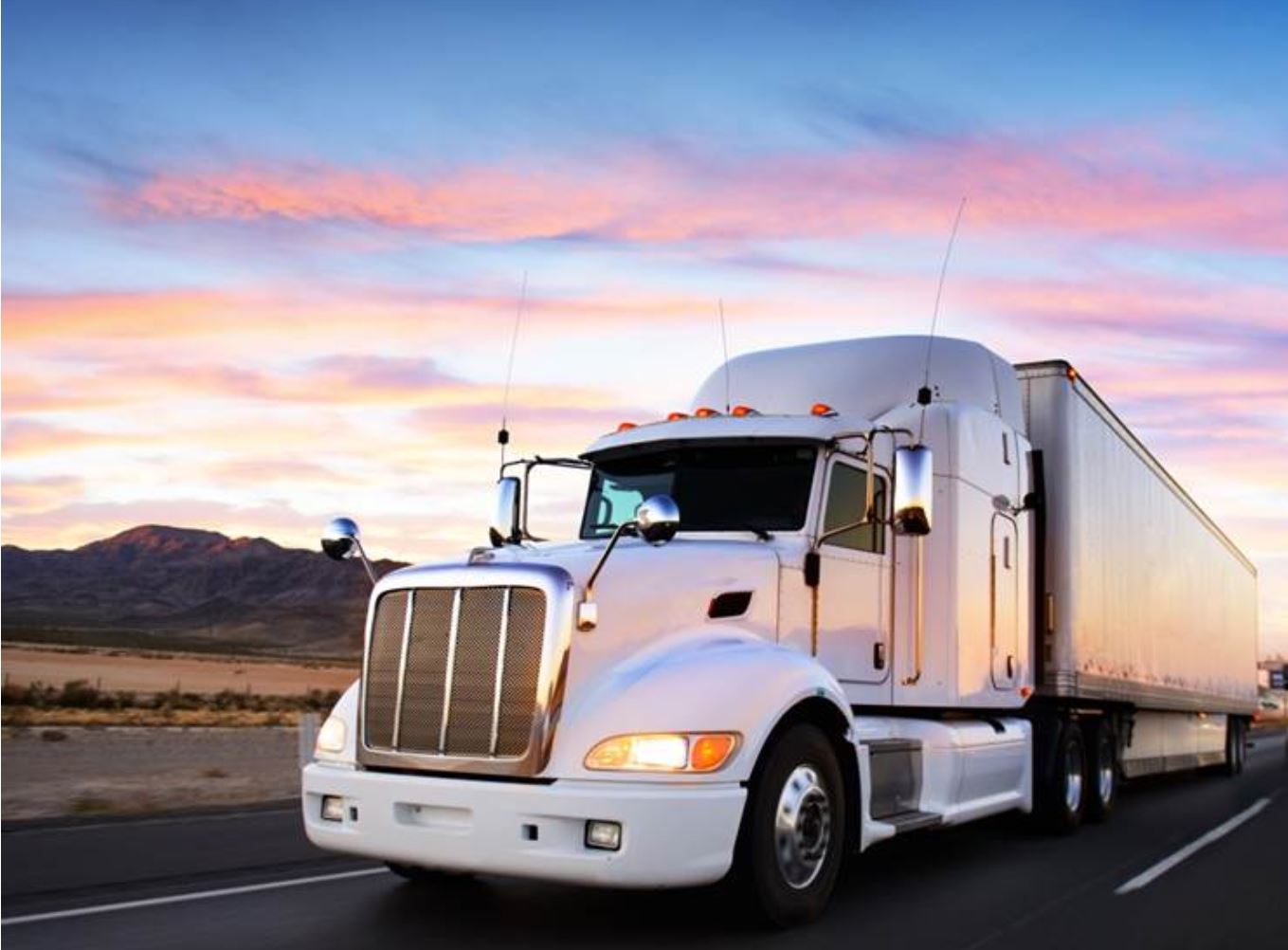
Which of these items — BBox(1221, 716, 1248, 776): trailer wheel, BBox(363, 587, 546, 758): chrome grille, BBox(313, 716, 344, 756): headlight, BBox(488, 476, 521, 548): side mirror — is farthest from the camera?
BBox(1221, 716, 1248, 776): trailer wheel

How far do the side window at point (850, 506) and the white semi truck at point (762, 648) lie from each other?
19 millimetres

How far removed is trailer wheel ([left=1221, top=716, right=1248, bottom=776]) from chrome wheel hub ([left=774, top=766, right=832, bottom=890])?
60.0 ft

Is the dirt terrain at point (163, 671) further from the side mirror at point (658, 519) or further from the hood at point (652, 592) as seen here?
the side mirror at point (658, 519)

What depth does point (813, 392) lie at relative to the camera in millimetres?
10742

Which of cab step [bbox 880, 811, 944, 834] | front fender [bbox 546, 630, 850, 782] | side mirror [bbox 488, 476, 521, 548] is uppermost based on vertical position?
side mirror [bbox 488, 476, 521, 548]

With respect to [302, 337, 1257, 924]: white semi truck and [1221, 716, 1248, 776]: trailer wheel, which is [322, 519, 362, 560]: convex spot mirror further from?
[1221, 716, 1248, 776]: trailer wheel

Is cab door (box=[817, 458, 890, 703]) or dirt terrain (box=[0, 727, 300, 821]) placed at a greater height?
cab door (box=[817, 458, 890, 703])

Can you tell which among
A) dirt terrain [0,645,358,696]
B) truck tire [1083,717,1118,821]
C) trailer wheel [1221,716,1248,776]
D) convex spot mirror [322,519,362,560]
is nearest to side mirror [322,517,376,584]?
convex spot mirror [322,519,362,560]

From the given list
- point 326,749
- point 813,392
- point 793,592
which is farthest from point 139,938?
point 813,392

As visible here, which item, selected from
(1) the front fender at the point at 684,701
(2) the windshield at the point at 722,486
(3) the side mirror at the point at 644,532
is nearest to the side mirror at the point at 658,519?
(3) the side mirror at the point at 644,532

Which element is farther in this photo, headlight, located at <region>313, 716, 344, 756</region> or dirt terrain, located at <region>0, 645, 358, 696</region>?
dirt terrain, located at <region>0, 645, 358, 696</region>

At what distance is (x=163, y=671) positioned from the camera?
102m

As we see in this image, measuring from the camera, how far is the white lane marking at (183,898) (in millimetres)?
7703

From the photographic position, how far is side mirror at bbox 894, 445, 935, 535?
8359 mm
